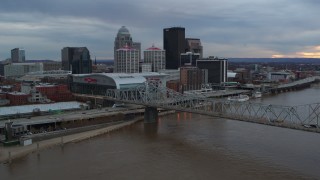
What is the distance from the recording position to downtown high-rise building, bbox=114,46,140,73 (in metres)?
59.9

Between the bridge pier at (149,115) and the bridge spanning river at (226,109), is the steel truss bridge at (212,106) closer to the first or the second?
the bridge spanning river at (226,109)

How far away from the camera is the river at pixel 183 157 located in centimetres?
1488

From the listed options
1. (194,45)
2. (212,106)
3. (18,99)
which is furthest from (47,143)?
(194,45)

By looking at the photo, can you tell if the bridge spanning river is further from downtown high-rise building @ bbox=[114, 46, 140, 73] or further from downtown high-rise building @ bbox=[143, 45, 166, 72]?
downtown high-rise building @ bbox=[143, 45, 166, 72]

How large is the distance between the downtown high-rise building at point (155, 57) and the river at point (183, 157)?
4401 cm

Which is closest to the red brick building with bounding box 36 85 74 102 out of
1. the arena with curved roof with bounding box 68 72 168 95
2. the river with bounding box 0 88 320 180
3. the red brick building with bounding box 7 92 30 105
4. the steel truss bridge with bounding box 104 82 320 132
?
the red brick building with bounding box 7 92 30 105

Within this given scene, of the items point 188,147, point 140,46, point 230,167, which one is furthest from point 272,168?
point 140,46

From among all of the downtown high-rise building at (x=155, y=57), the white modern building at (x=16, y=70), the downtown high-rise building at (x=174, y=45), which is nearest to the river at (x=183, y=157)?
the downtown high-rise building at (x=155, y=57)

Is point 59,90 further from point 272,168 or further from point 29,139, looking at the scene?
point 272,168

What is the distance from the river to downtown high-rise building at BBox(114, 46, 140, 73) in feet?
122

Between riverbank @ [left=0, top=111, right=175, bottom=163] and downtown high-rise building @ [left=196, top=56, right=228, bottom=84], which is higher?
downtown high-rise building @ [left=196, top=56, right=228, bottom=84]

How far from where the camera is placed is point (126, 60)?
60.1 meters

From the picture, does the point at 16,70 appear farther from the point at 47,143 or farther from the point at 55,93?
the point at 47,143

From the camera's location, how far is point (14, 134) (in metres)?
20.2
